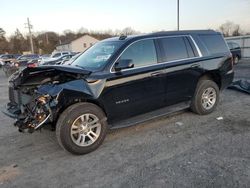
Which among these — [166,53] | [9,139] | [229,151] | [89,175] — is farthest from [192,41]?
[9,139]

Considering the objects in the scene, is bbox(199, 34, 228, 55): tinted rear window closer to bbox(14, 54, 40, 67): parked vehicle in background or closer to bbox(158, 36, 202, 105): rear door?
bbox(158, 36, 202, 105): rear door

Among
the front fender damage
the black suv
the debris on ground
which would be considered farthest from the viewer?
the black suv

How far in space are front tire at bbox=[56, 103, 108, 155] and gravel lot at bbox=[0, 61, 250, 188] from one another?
0.18m

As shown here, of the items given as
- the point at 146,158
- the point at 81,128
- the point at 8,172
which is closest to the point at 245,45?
the point at 146,158

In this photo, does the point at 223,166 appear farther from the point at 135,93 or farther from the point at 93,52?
the point at 93,52

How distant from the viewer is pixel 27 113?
4367mm

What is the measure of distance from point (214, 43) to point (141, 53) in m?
2.30

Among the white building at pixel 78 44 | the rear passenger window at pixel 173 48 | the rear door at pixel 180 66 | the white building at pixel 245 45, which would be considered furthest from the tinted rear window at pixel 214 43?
the white building at pixel 78 44

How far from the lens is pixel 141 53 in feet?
16.4

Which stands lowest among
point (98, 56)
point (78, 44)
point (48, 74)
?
point (48, 74)

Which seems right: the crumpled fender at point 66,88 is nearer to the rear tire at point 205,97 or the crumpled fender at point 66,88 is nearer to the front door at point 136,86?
the front door at point 136,86

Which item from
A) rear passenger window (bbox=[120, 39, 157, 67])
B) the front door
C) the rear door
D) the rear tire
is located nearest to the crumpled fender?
the front door

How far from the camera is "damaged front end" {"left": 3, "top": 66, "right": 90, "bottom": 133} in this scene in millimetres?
4098

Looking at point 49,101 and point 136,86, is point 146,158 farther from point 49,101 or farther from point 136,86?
point 49,101
